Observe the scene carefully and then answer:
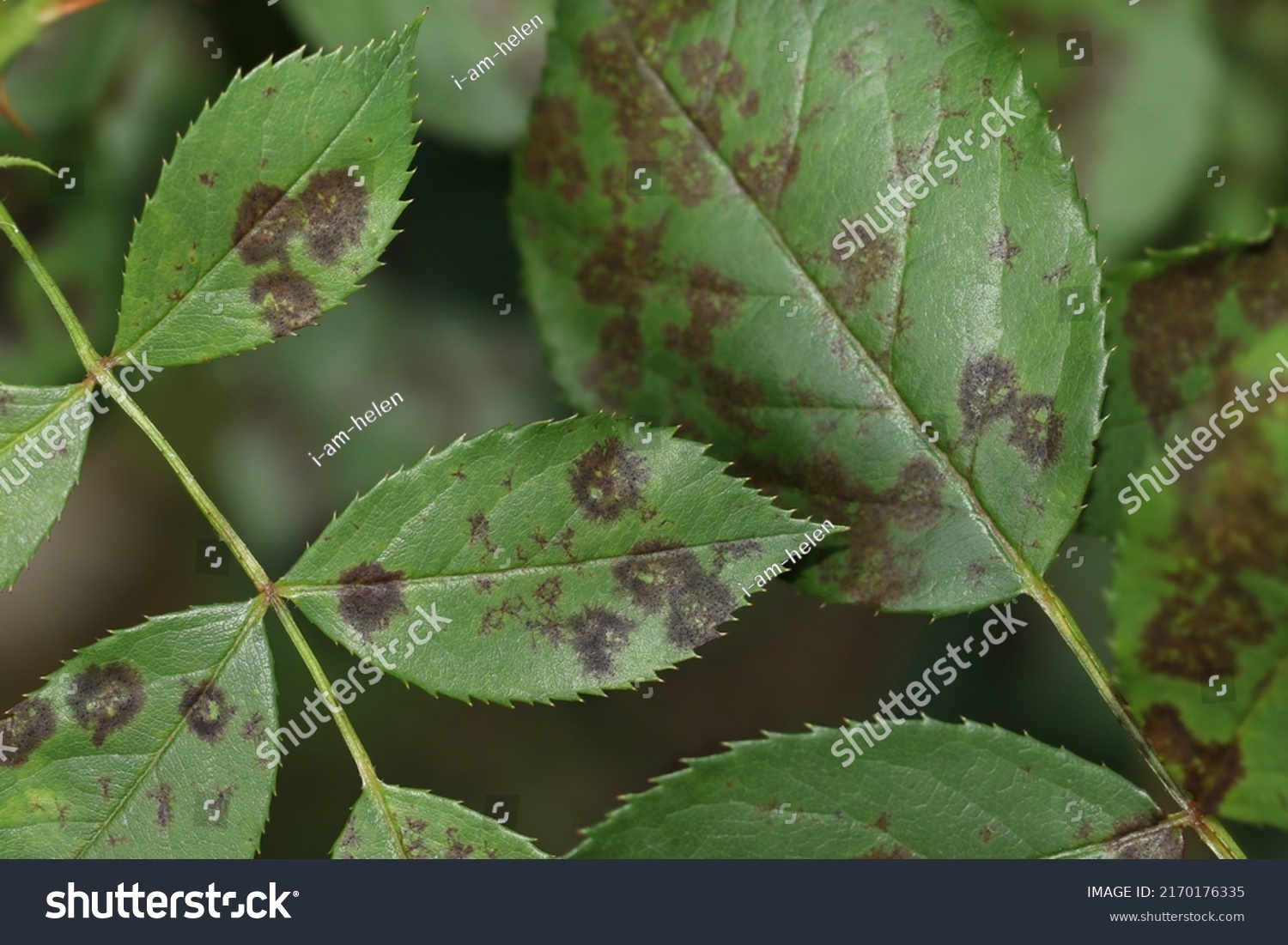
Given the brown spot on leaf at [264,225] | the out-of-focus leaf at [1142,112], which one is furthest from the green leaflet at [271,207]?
the out-of-focus leaf at [1142,112]

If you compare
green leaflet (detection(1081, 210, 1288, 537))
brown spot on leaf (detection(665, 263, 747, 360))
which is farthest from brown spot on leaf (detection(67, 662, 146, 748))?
green leaflet (detection(1081, 210, 1288, 537))

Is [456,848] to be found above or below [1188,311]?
below

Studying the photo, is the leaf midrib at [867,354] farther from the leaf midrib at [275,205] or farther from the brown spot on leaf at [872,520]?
the leaf midrib at [275,205]

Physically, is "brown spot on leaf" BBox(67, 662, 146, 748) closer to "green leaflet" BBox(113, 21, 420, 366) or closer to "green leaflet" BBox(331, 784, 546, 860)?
"green leaflet" BBox(331, 784, 546, 860)

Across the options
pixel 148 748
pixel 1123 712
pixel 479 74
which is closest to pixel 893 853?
pixel 1123 712

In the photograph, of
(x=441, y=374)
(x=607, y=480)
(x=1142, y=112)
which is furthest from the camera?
(x=441, y=374)

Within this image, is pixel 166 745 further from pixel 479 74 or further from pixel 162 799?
pixel 479 74
